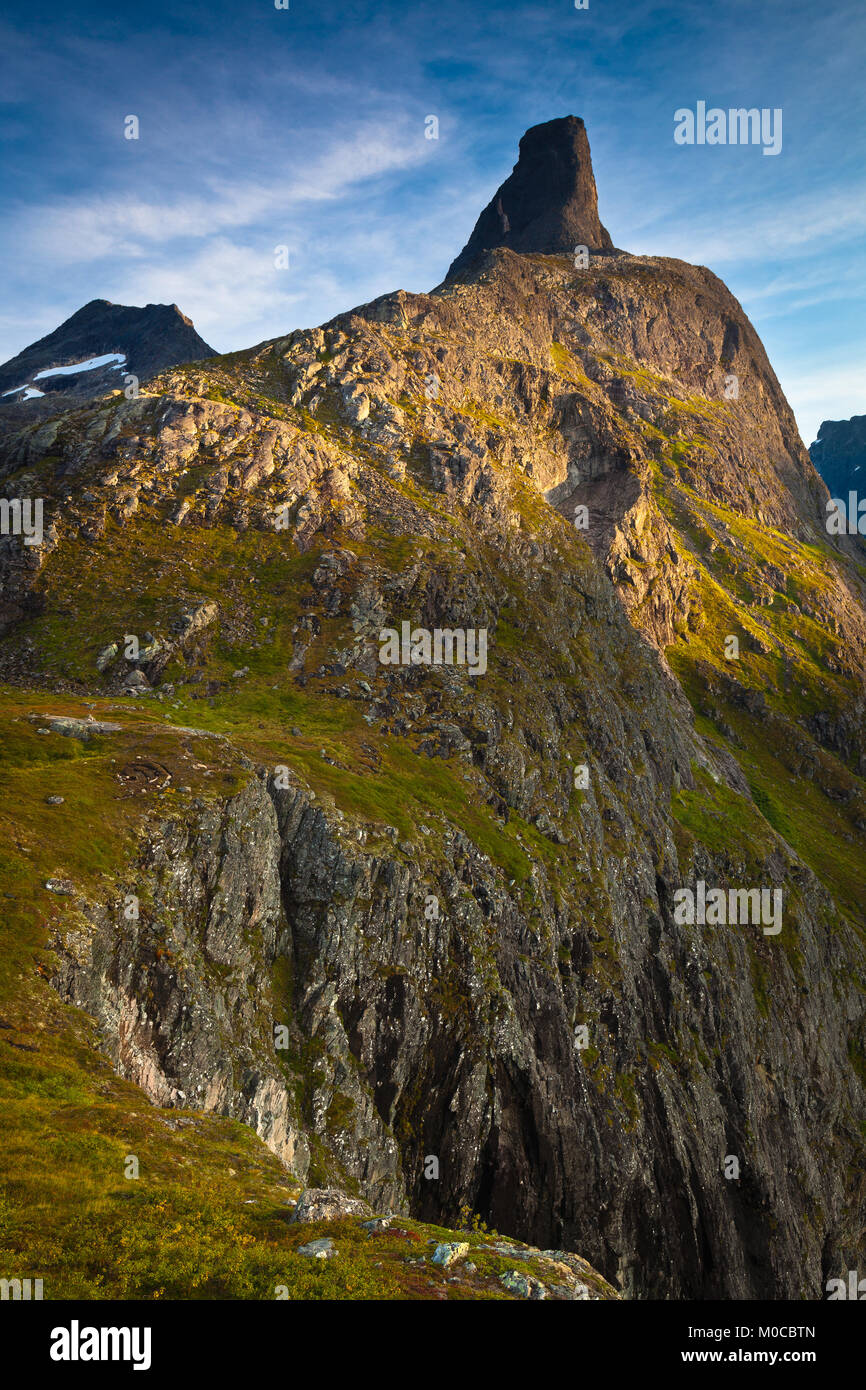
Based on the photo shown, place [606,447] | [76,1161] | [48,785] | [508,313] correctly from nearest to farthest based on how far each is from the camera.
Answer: [76,1161] → [48,785] → [606,447] → [508,313]

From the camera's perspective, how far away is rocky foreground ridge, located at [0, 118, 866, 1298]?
31.3 metres

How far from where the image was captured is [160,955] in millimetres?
29172

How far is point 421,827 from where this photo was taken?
48.6 metres

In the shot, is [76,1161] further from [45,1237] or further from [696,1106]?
[696,1106]

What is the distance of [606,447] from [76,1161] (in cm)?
13136

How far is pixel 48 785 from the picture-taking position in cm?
3225

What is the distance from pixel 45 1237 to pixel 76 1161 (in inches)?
112

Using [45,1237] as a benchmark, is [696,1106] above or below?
below

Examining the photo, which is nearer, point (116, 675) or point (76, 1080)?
point (76, 1080)

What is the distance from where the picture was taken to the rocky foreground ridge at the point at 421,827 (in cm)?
3128

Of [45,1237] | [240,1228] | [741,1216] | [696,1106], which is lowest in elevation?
[741,1216]

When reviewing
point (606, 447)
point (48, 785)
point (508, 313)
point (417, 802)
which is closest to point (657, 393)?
point (508, 313)
